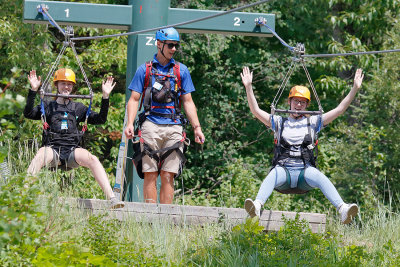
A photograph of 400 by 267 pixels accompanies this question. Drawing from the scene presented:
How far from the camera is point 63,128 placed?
7.15 meters

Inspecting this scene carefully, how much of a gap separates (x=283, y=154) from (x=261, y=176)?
648 cm

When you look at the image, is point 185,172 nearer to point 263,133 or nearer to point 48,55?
point 263,133

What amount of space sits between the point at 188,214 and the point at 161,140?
0.91 m

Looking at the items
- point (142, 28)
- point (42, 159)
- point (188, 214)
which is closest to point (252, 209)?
point (188, 214)

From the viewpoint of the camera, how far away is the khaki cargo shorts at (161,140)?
7.12m

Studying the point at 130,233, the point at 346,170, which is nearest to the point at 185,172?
the point at 346,170

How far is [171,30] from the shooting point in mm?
7180

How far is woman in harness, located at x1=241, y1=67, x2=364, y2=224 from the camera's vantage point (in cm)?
680

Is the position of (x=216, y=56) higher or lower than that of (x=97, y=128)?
higher

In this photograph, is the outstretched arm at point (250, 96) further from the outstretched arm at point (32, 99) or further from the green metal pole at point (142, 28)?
the outstretched arm at point (32, 99)

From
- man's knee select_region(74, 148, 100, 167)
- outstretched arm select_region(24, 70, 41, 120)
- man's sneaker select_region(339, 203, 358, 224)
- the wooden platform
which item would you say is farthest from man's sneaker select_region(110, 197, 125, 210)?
man's sneaker select_region(339, 203, 358, 224)

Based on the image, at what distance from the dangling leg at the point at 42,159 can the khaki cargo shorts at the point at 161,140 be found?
3.04ft

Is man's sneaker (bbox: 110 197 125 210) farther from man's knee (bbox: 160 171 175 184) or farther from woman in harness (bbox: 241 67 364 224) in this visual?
woman in harness (bbox: 241 67 364 224)

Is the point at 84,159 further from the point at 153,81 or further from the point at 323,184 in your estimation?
the point at 323,184
